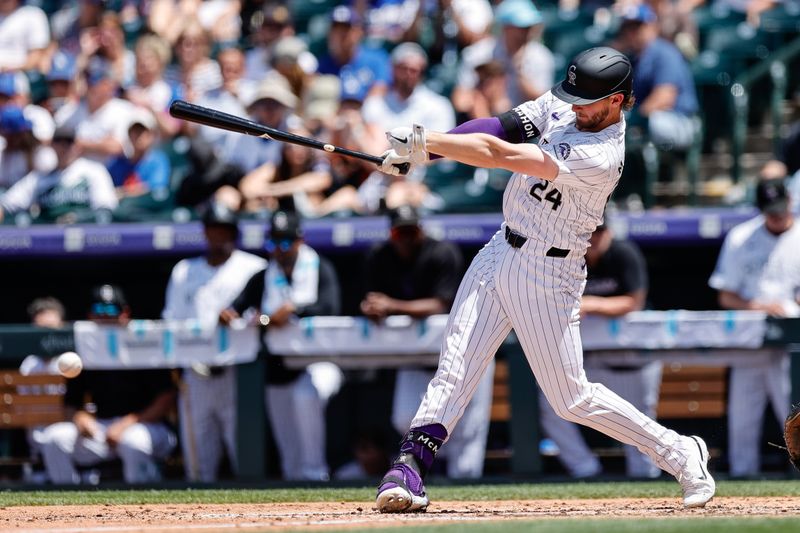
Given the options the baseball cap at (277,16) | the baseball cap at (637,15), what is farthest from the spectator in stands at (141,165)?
the baseball cap at (637,15)

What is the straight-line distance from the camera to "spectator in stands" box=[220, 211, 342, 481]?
7.09m

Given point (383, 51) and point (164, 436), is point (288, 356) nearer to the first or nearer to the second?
point (164, 436)

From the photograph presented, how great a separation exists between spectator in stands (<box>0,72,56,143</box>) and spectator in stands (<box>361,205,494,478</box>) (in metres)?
3.08

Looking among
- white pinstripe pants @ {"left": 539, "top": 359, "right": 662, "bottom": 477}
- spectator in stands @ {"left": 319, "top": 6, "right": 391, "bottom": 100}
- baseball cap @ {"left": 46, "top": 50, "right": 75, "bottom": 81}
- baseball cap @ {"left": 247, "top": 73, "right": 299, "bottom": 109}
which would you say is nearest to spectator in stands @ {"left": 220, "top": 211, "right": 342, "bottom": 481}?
baseball cap @ {"left": 247, "top": 73, "right": 299, "bottom": 109}

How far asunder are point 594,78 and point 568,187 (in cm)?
39

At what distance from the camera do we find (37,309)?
7.79 m

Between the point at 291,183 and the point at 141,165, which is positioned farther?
the point at 141,165

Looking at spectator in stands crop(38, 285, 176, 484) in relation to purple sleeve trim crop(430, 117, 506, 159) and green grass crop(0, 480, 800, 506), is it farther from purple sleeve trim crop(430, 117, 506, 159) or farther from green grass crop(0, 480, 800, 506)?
purple sleeve trim crop(430, 117, 506, 159)

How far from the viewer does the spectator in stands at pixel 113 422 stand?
24.0ft

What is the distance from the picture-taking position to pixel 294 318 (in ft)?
23.2

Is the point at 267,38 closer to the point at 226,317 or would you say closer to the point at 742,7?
the point at 226,317

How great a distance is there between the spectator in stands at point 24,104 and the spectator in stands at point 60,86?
10 centimetres

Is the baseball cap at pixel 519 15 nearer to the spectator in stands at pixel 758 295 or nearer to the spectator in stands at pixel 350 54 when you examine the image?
the spectator in stands at pixel 350 54

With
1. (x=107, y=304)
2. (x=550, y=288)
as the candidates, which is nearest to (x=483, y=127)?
(x=550, y=288)
